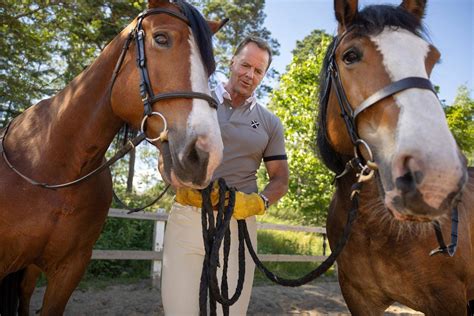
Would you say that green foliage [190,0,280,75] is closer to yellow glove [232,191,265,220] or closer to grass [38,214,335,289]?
grass [38,214,335,289]

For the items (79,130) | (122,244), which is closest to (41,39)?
(122,244)

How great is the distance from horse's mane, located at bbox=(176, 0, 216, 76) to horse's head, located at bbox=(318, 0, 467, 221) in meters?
0.72

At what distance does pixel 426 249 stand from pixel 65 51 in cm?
1018

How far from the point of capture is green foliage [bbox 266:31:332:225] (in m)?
12.0

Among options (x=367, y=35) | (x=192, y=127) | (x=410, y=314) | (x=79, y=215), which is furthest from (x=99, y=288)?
(x=367, y=35)

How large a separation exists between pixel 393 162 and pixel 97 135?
1.87 m

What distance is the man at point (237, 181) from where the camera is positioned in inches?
104

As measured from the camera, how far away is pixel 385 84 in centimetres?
197

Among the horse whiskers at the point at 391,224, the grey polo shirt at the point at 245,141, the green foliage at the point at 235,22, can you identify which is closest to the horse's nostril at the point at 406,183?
the horse whiskers at the point at 391,224

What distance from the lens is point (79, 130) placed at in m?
2.77

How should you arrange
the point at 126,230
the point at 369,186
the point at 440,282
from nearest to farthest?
1. the point at 440,282
2. the point at 369,186
3. the point at 126,230

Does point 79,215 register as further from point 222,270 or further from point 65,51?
point 65,51

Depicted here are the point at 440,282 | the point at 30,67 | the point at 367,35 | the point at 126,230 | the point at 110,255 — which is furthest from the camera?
the point at 30,67

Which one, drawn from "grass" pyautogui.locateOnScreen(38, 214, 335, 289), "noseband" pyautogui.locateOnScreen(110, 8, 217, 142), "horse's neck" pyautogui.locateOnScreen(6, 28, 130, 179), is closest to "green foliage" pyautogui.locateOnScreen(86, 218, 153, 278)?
"grass" pyautogui.locateOnScreen(38, 214, 335, 289)
